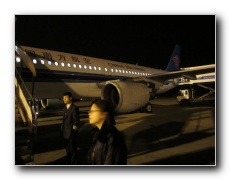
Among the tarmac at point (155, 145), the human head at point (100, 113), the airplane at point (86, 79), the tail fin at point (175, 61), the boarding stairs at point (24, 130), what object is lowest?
the tarmac at point (155, 145)

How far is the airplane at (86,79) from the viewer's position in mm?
9070

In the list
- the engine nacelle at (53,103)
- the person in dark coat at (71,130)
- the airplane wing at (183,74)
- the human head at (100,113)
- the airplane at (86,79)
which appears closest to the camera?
the human head at (100,113)

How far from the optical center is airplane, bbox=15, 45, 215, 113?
9070mm

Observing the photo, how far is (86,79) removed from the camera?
11.3 meters

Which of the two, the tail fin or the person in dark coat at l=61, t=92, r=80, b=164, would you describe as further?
the tail fin

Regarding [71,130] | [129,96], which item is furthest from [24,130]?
[129,96]

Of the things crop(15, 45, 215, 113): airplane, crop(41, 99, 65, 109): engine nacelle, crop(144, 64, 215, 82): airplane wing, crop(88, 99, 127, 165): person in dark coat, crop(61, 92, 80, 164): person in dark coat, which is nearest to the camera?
crop(88, 99, 127, 165): person in dark coat

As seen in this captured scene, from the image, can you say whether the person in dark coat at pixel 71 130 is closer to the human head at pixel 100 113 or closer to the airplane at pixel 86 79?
the human head at pixel 100 113

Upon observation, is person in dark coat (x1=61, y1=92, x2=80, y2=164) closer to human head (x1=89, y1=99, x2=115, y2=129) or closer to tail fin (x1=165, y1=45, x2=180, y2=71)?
human head (x1=89, y1=99, x2=115, y2=129)

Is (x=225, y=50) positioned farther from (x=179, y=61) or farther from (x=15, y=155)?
(x=179, y=61)

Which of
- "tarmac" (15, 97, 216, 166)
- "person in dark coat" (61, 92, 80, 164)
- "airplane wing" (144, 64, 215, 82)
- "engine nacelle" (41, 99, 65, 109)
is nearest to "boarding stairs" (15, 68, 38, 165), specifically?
"tarmac" (15, 97, 216, 166)

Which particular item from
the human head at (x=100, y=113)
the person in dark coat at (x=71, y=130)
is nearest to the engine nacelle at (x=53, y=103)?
the person in dark coat at (x=71, y=130)

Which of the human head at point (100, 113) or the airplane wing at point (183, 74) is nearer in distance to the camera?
the human head at point (100, 113)

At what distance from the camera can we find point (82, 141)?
6141 millimetres
